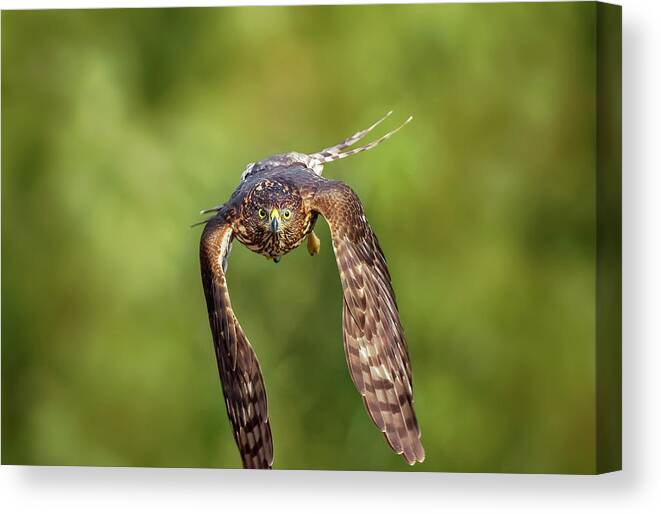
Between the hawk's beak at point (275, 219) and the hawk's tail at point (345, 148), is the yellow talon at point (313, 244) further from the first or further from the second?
the hawk's tail at point (345, 148)

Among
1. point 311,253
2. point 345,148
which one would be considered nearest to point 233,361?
point 311,253

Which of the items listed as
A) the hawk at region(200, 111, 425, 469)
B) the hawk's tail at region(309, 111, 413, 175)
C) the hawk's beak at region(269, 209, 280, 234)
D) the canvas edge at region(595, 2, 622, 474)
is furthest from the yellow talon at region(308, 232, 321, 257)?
the canvas edge at region(595, 2, 622, 474)

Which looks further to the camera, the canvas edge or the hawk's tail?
the hawk's tail

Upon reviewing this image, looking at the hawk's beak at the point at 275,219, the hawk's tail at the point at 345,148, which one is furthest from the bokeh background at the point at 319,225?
the hawk's beak at the point at 275,219

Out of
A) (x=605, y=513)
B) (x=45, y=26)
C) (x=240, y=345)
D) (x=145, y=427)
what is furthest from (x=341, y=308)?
(x=45, y=26)

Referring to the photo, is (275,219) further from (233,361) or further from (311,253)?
(233,361)

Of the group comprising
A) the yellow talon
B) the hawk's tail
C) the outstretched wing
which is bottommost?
the outstretched wing

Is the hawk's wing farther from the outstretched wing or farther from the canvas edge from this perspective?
the canvas edge

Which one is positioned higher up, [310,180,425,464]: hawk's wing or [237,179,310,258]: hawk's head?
[237,179,310,258]: hawk's head
